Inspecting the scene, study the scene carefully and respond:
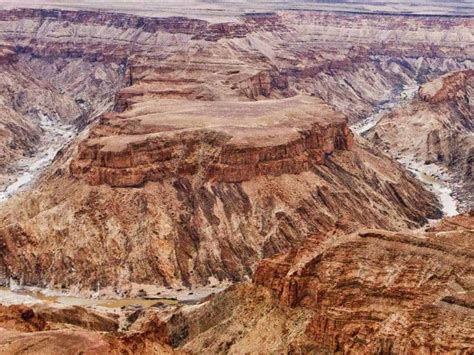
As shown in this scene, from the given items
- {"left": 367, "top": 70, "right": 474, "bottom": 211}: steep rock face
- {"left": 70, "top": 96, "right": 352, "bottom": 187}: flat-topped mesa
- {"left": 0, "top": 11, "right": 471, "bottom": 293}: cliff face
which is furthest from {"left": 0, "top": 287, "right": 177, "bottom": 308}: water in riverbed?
{"left": 367, "top": 70, "right": 474, "bottom": 211}: steep rock face

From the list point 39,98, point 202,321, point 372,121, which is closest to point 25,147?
point 39,98

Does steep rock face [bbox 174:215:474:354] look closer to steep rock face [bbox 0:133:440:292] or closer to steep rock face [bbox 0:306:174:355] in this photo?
steep rock face [bbox 0:306:174:355]

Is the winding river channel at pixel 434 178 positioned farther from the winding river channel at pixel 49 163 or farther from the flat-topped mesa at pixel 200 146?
the flat-topped mesa at pixel 200 146

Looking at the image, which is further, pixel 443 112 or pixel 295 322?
pixel 443 112

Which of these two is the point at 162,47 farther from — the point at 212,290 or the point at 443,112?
the point at 212,290

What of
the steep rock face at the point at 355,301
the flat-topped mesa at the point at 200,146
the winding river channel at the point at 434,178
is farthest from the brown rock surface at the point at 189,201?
the steep rock face at the point at 355,301

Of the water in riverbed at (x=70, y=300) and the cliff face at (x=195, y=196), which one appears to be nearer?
the water in riverbed at (x=70, y=300)

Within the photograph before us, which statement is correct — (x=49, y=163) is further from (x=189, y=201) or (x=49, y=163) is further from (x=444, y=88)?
(x=444, y=88)
